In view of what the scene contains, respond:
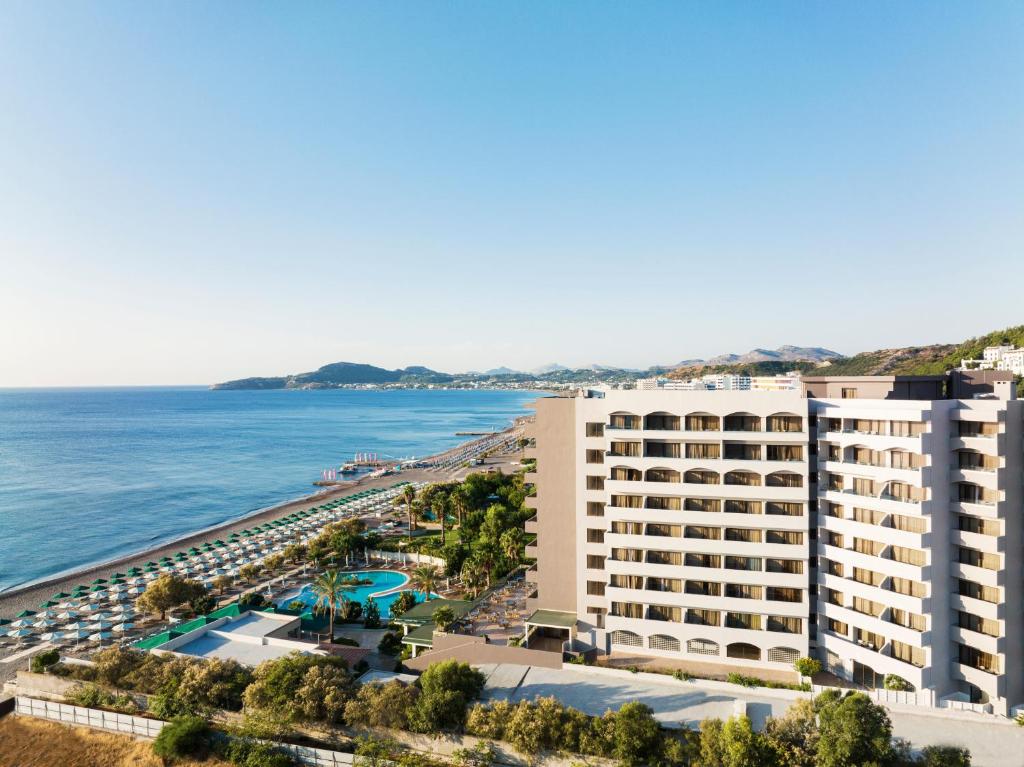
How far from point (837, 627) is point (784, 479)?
781 cm

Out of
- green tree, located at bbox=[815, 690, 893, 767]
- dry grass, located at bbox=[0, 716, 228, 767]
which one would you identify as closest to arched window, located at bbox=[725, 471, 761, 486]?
green tree, located at bbox=[815, 690, 893, 767]

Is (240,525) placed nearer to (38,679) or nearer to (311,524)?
(311,524)

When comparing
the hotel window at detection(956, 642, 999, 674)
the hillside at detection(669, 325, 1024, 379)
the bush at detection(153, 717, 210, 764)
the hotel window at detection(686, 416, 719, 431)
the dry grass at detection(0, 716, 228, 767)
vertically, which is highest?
the hillside at detection(669, 325, 1024, 379)

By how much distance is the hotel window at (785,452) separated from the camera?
30.4 m

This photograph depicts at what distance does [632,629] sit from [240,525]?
64.1m

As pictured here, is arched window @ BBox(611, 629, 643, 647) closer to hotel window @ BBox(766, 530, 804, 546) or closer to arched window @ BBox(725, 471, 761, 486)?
hotel window @ BBox(766, 530, 804, 546)

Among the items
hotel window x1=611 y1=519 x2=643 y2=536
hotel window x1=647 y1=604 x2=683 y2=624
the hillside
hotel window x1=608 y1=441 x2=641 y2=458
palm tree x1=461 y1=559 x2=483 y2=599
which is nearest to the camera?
hotel window x1=647 y1=604 x2=683 y2=624

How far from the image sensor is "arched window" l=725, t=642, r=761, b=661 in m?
30.5

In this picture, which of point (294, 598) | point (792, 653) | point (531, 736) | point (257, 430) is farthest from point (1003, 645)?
point (257, 430)

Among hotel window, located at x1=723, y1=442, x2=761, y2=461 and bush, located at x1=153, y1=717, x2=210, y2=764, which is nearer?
bush, located at x1=153, y1=717, x2=210, y2=764

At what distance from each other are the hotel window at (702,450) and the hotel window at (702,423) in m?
0.83

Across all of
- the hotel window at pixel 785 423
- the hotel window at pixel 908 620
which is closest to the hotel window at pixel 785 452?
the hotel window at pixel 785 423

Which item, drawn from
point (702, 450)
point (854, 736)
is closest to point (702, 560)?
point (702, 450)

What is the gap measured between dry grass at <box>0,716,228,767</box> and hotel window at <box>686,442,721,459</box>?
2720cm
